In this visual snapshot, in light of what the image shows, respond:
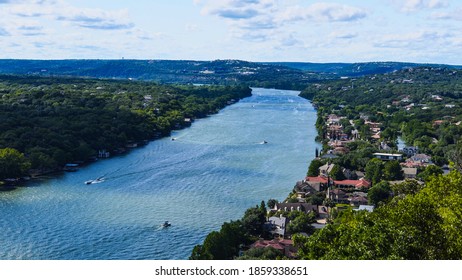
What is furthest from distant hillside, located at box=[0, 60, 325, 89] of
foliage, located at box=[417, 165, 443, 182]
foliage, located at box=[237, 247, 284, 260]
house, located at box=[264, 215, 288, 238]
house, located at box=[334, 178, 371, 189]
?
foliage, located at box=[237, 247, 284, 260]

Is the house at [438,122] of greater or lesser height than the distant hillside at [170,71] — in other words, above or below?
below

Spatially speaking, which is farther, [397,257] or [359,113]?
[359,113]

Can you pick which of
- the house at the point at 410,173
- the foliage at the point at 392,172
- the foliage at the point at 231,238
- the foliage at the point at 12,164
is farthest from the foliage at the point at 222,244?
the foliage at the point at 12,164

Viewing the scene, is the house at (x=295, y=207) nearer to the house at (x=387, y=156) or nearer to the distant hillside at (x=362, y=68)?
the house at (x=387, y=156)

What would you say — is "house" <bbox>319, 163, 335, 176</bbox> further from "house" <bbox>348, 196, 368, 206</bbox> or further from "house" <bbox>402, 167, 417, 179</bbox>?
"house" <bbox>348, 196, 368, 206</bbox>

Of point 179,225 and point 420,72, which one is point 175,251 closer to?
point 179,225

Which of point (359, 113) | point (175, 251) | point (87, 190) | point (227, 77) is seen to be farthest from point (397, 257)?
point (227, 77)
